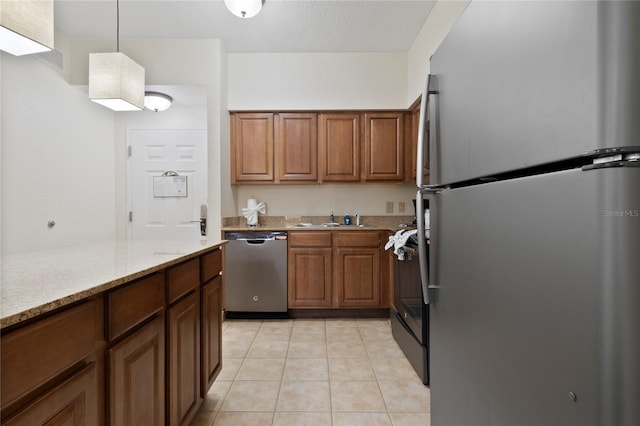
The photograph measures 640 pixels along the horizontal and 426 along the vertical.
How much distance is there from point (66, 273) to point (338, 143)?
9.56ft

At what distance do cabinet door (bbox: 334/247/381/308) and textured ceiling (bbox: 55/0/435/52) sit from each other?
2.19 metres

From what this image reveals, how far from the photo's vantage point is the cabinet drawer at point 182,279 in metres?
1.31

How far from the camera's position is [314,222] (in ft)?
12.7

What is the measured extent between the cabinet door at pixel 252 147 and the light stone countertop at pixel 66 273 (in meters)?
2.02

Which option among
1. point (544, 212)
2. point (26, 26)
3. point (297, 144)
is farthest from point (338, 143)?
point (544, 212)

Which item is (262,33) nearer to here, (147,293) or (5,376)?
(147,293)

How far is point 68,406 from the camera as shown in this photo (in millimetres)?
753

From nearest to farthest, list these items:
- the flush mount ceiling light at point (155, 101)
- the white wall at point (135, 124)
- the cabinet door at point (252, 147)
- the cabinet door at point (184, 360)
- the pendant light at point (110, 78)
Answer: the cabinet door at point (184, 360) < the pendant light at point (110, 78) < the flush mount ceiling light at point (155, 101) < the cabinet door at point (252, 147) < the white wall at point (135, 124)

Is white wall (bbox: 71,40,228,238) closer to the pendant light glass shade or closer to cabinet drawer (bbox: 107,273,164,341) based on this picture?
the pendant light glass shade

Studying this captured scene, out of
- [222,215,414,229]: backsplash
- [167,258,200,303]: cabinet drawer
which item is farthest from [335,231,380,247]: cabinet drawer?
[167,258,200,303]: cabinet drawer

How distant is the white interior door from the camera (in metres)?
3.98

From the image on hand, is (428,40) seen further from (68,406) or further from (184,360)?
(68,406)

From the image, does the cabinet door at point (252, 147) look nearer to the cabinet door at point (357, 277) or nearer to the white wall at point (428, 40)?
the cabinet door at point (357, 277)

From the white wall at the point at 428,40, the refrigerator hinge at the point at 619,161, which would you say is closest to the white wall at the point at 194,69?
the white wall at the point at 428,40
